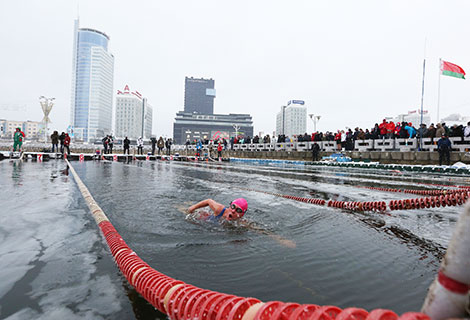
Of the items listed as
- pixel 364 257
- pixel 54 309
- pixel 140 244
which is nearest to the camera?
pixel 54 309

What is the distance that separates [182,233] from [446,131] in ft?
66.0

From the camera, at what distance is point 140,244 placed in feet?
12.9

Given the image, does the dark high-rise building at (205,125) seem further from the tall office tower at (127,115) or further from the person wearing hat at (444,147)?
the person wearing hat at (444,147)

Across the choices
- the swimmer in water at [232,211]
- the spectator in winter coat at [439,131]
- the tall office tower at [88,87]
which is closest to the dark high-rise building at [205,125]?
the tall office tower at [88,87]

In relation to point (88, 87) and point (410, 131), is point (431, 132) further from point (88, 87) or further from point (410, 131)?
point (88, 87)

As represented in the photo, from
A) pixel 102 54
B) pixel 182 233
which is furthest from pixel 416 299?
pixel 102 54

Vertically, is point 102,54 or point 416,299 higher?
point 102,54

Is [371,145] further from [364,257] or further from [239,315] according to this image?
[239,315]

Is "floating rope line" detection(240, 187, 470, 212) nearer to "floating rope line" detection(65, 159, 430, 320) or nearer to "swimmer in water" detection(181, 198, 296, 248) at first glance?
"swimmer in water" detection(181, 198, 296, 248)

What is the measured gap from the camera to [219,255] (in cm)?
355

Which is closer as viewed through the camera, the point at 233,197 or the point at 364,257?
the point at 364,257

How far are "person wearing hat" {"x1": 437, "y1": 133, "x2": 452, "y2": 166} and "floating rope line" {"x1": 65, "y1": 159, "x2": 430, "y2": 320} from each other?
18.1 metres

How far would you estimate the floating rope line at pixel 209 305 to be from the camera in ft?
4.37

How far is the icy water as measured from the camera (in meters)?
2.44
